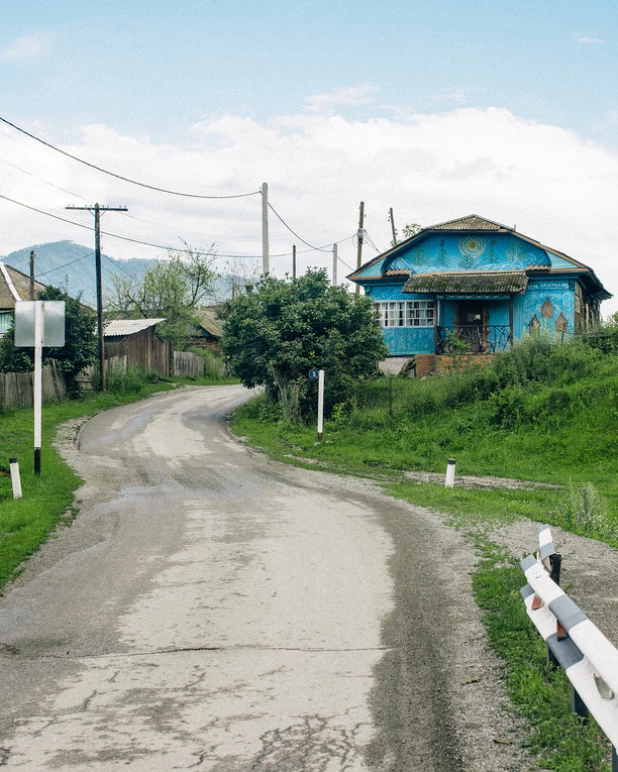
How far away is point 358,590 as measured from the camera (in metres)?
8.70

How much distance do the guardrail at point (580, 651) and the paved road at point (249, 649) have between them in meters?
0.62

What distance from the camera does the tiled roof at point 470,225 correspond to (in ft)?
115

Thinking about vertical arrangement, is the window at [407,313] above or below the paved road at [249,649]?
above

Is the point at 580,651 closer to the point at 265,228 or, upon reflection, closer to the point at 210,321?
the point at 265,228

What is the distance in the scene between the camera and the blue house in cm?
3441

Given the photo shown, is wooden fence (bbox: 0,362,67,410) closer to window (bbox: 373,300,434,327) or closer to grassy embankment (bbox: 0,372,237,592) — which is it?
grassy embankment (bbox: 0,372,237,592)

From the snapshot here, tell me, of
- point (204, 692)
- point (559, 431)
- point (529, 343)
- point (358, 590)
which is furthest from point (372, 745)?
point (529, 343)

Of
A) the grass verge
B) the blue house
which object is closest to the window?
the blue house

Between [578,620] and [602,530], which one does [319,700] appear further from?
[602,530]

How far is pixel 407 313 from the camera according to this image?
37.0m

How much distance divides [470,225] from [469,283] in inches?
119

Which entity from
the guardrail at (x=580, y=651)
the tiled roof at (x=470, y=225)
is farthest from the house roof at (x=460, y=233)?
the guardrail at (x=580, y=651)

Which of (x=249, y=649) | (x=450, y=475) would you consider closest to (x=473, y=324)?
(x=450, y=475)

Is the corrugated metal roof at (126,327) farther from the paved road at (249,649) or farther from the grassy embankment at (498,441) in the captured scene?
the paved road at (249,649)
